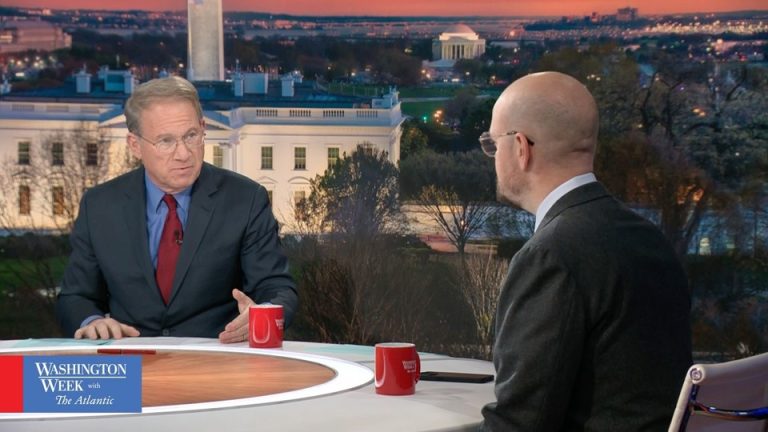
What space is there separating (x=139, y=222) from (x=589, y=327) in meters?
1.60

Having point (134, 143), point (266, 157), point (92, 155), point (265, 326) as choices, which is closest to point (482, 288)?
point (266, 157)

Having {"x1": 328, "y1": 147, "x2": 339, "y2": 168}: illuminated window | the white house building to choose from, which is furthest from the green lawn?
{"x1": 328, "y1": 147, "x2": 339, "y2": 168}: illuminated window

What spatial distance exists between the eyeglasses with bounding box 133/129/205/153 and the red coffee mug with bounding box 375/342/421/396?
1.12 metres

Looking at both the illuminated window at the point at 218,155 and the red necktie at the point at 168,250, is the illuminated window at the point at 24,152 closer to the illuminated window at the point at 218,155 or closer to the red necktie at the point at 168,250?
the illuminated window at the point at 218,155

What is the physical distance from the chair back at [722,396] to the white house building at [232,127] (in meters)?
11.4

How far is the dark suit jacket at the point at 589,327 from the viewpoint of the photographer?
187 centimetres

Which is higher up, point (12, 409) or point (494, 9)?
point (494, 9)

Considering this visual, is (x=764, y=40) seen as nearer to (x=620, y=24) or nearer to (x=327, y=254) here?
(x=620, y=24)

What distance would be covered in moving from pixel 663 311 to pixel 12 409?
100 cm

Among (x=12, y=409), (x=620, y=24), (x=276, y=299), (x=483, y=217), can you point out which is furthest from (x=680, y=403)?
(x=620, y=24)

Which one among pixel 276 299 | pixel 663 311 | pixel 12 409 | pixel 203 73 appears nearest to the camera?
pixel 663 311

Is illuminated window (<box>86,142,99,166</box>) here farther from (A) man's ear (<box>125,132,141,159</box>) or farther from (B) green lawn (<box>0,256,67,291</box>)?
(A) man's ear (<box>125,132,141,159</box>)

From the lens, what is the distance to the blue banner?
6.89 ft

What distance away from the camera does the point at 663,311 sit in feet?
6.37
